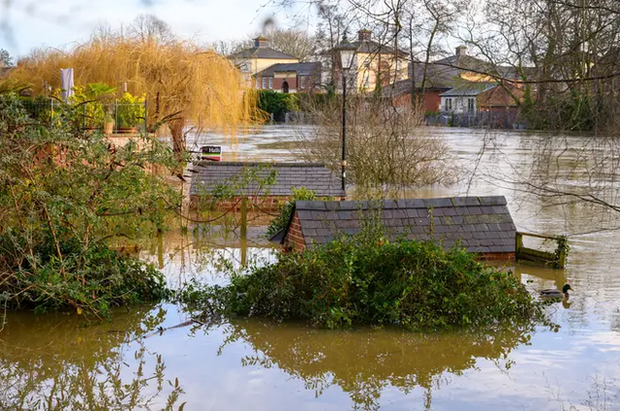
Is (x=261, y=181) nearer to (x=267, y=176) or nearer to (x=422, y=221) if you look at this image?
(x=267, y=176)

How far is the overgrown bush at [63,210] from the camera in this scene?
9.87 meters

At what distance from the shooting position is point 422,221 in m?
13.9

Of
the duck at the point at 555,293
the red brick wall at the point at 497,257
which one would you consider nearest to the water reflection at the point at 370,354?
the duck at the point at 555,293

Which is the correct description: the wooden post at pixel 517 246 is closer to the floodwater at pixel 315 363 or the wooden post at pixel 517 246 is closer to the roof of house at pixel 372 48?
the floodwater at pixel 315 363

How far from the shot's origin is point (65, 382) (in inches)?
313

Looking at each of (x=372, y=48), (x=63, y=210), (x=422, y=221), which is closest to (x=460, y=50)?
(x=372, y=48)

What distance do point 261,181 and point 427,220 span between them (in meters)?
7.58

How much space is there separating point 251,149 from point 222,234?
26.8 metres

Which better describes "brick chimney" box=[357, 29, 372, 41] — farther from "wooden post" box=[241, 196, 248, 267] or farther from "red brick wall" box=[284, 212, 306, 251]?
"wooden post" box=[241, 196, 248, 267]

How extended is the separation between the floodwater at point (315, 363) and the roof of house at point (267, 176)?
33.9 feet

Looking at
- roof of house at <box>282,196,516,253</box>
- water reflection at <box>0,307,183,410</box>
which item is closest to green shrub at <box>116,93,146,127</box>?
roof of house at <box>282,196,516,253</box>

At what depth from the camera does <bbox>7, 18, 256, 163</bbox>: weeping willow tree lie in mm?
27797

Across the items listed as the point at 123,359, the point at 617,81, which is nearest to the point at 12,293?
the point at 123,359

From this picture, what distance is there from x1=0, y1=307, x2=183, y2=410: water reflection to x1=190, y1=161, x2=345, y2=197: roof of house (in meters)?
10.6
